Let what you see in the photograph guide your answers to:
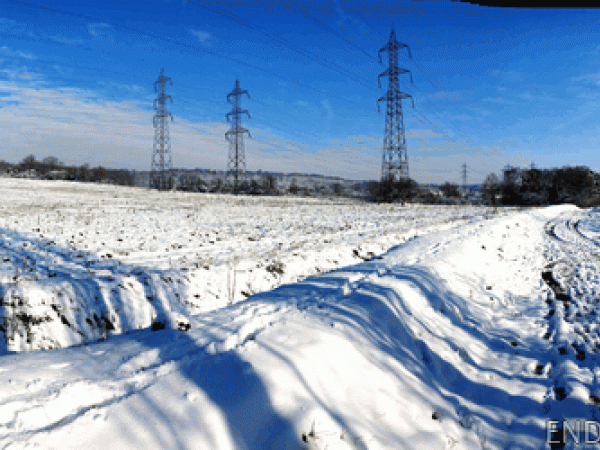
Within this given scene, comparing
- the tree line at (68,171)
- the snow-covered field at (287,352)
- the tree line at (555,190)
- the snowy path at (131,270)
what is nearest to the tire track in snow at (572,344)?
the snow-covered field at (287,352)

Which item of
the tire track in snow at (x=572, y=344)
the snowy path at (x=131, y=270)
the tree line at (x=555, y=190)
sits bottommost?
the tire track in snow at (x=572, y=344)

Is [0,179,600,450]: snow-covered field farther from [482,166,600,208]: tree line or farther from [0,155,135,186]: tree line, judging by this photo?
[0,155,135,186]: tree line

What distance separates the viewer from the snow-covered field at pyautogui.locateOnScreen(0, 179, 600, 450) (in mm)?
2504

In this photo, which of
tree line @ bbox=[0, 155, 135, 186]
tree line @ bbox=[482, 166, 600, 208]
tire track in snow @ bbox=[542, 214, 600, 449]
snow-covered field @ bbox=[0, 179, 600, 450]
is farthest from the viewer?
tree line @ bbox=[0, 155, 135, 186]

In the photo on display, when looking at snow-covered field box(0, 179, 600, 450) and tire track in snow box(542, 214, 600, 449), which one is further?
tire track in snow box(542, 214, 600, 449)

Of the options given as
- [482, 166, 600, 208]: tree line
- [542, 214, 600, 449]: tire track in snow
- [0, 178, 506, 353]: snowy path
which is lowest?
[542, 214, 600, 449]: tire track in snow

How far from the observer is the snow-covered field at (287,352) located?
2504mm

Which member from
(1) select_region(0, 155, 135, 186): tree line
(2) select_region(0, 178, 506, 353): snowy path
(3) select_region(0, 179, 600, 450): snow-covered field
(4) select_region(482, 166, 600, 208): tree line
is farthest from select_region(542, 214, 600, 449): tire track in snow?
(1) select_region(0, 155, 135, 186): tree line

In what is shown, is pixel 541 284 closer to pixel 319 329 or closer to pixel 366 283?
pixel 366 283

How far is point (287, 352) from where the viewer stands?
336 centimetres

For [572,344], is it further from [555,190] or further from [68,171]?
[68,171]

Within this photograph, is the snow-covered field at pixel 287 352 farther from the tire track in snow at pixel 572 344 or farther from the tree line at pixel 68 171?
the tree line at pixel 68 171

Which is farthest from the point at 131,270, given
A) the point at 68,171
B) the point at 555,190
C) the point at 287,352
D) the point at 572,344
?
the point at 68,171

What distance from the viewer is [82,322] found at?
4.79m
